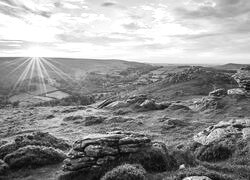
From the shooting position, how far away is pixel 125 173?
477 inches

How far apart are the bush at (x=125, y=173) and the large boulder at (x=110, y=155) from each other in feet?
3.49

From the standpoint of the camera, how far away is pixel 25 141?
2025 cm

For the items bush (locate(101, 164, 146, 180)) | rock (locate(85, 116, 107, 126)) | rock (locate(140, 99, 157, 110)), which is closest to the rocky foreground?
bush (locate(101, 164, 146, 180))

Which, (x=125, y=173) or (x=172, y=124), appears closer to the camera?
(x=125, y=173)

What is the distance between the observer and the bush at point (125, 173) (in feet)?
39.2

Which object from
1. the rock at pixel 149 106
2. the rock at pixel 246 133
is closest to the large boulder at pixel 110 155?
the rock at pixel 246 133

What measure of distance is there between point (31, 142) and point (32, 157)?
3.34m

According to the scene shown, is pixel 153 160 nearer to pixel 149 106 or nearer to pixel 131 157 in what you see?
pixel 131 157

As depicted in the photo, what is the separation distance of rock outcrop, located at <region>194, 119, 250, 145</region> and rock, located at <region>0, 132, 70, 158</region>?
49.3ft

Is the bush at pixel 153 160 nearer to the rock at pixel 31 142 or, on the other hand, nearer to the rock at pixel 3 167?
the rock at pixel 3 167

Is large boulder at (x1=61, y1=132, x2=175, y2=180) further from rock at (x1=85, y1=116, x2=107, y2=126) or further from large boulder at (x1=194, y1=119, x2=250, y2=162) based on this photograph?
rock at (x1=85, y1=116, x2=107, y2=126)

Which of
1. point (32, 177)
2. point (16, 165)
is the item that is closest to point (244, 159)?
point (32, 177)

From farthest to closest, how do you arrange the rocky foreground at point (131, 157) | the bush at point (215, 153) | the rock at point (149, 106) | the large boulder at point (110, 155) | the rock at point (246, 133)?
the rock at point (149, 106) < the rock at point (246, 133) < the bush at point (215, 153) < the large boulder at point (110, 155) < the rocky foreground at point (131, 157)

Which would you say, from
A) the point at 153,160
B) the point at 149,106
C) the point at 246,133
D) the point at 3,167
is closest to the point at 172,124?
the point at 246,133
